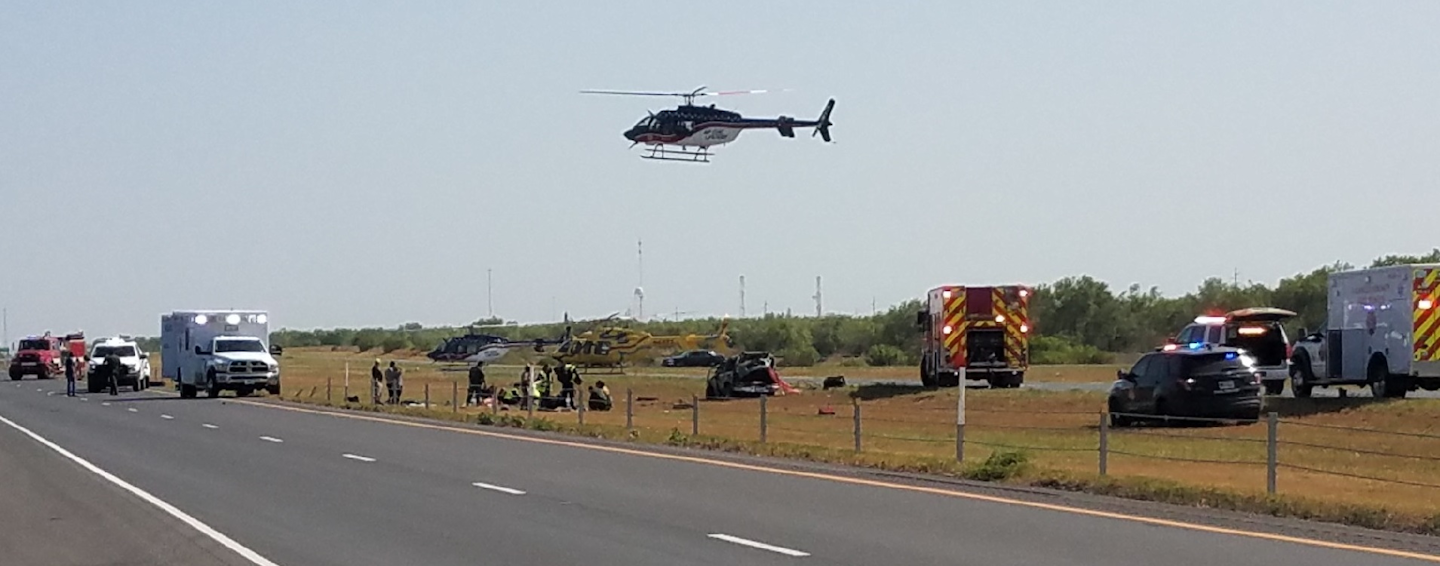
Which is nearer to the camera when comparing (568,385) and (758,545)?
(758,545)

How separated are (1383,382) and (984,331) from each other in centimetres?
1338

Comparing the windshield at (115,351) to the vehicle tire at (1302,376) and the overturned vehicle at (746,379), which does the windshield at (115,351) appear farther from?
the vehicle tire at (1302,376)

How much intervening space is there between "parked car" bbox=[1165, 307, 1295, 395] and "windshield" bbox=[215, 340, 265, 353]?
109 ft

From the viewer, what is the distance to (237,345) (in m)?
60.4

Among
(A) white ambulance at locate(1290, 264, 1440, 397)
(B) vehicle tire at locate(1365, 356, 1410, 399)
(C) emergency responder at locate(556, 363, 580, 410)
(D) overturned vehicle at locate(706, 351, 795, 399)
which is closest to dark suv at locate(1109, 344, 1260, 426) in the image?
(A) white ambulance at locate(1290, 264, 1440, 397)

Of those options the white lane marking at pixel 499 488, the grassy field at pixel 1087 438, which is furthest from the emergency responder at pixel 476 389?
the white lane marking at pixel 499 488

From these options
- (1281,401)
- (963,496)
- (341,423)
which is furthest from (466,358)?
(963,496)

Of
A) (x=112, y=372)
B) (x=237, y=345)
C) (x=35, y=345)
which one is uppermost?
(x=237, y=345)

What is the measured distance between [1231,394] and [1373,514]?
52.7ft

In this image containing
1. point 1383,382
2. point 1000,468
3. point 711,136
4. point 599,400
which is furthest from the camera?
point 711,136

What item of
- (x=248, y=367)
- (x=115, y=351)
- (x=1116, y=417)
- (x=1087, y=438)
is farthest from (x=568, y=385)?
(x=115, y=351)

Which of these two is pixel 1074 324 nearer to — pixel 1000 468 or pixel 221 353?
pixel 221 353

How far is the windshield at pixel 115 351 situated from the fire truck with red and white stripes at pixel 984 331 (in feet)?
120

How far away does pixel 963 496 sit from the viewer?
20.7m
